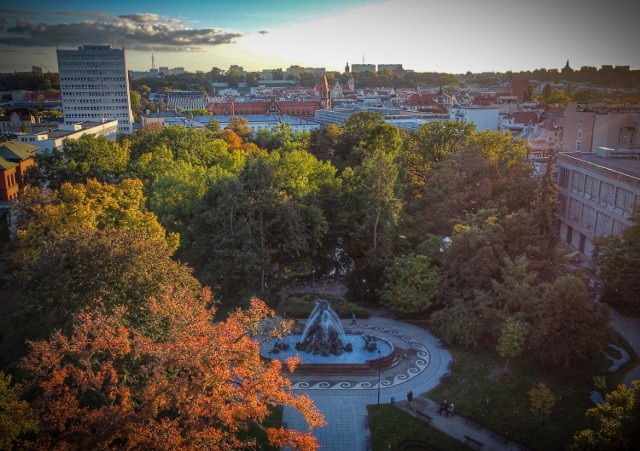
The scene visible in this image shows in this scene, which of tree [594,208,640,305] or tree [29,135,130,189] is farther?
tree [29,135,130,189]

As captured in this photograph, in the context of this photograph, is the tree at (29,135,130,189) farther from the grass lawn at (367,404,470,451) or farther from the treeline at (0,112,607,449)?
the grass lawn at (367,404,470,451)

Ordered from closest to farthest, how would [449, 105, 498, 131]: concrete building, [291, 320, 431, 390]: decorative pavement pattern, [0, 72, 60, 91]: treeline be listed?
[291, 320, 431, 390]: decorative pavement pattern, [449, 105, 498, 131]: concrete building, [0, 72, 60, 91]: treeline

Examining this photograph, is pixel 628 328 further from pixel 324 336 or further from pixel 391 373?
pixel 324 336

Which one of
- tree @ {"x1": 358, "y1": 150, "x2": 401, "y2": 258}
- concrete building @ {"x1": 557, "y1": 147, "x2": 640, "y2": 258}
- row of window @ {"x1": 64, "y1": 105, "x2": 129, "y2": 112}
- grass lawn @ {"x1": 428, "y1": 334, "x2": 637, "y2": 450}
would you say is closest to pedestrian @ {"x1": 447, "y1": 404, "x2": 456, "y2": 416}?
grass lawn @ {"x1": 428, "y1": 334, "x2": 637, "y2": 450}

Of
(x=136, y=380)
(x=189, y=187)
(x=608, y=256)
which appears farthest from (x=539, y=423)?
(x=189, y=187)

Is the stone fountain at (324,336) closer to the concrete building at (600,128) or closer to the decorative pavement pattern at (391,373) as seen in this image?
the decorative pavement pattern at (391,373)

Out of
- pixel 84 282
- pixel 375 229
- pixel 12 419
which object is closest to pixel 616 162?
pixel 375 229
